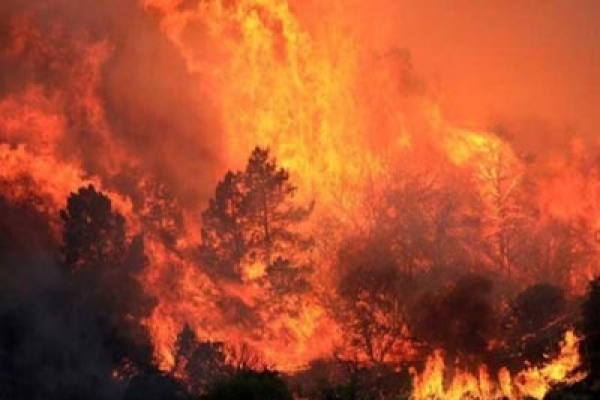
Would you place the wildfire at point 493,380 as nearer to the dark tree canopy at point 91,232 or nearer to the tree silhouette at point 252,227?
the tree silhouette at point 252,227

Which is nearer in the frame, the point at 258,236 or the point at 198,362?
the point at 198,362

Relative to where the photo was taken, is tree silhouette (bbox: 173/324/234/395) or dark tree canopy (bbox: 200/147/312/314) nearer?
tree silhouette (bbox: 173/324/234/395)

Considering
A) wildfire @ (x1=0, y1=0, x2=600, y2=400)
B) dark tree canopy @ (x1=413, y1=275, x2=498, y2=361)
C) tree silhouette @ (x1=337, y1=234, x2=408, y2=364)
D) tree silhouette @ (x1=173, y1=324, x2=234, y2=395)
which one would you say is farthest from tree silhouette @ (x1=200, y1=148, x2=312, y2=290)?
dark tree canopy @ (x1=413, y1=275, x2=498, y2=361)

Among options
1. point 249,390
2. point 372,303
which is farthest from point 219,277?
point 249,390

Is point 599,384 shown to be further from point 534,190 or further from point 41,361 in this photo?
point 534,190

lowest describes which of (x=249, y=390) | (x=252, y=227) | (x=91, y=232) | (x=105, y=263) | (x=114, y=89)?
(x=249, y=390)

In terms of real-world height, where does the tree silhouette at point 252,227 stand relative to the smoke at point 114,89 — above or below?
below

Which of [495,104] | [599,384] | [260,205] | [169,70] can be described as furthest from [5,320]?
[495,104]

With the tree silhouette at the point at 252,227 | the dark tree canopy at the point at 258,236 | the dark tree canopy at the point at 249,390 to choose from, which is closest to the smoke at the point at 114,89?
the tree silhouette at the point at 252,227

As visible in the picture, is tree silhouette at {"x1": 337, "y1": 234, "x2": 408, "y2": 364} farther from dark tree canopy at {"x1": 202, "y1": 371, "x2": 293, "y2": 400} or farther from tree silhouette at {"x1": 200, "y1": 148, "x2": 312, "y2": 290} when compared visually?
dark tree canopy at {"x1": 202, "y1": 371, "x2": 293, "y2": 400}

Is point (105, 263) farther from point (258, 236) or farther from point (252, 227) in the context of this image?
point (258, 236)

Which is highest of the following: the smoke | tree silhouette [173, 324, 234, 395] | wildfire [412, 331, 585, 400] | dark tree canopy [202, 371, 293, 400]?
the smoke

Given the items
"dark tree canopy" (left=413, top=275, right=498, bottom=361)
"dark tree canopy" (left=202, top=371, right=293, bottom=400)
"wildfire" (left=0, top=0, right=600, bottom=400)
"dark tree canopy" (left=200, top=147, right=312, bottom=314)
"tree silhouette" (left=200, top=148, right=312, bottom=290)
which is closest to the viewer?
"dark tree canopy" (left=202, top=371, right=293, bottom=400)

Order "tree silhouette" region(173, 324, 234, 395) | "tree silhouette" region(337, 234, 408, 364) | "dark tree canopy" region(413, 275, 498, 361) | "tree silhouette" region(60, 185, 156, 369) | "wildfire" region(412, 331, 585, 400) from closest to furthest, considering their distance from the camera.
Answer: "wildfire" region(412, 331, 585, 400) → "dark tree canopy" region(413, 275, 498, 361) → "tree silhouette" region(173, 324, 234, 395) → "tree silhouette" region(60, 185, 156, 369) → "tree silhouette" region(337, 234, 408, 364)
